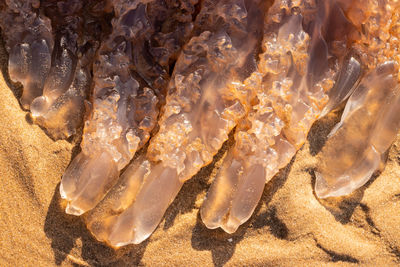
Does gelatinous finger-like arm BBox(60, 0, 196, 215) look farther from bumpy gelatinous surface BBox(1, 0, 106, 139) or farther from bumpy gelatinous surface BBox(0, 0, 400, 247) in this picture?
bumpy gelatinous surface BBox(1, 0, 106, 139)

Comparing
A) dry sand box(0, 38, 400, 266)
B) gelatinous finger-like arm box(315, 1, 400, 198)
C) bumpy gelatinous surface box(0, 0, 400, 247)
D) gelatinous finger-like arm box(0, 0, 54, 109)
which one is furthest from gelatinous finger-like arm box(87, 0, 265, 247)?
gelatinous finger-like arm box(0, 0, 54, 109)

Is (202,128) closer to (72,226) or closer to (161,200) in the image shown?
(161,200)

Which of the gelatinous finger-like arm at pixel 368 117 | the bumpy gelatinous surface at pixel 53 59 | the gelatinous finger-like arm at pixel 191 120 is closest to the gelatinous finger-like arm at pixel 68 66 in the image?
the bumpy gelatinous surface at pixel 53 59

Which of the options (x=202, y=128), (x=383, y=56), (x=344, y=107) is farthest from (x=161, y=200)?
(x=383, y=56)

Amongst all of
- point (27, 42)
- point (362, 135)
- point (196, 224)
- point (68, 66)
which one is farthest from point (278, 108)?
point (27, 42)

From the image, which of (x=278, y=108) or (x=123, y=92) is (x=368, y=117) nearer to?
(x=278, y=108)

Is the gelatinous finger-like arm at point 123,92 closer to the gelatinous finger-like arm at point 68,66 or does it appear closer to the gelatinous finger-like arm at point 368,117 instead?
the gelatinous finger-like arm at point 68,66
